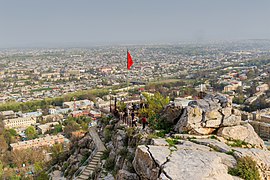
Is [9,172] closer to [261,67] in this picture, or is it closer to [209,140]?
[209,140]

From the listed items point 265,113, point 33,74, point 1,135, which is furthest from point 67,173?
point 33,74

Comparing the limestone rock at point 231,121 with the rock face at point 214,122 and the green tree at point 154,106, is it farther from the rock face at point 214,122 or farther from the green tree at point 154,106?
the green tree at point 154,106

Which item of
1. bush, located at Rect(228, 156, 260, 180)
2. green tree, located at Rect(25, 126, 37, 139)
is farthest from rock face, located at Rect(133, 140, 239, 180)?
green tree, located at Rect(25, 126, 37, 139)

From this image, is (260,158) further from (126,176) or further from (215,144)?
(126,176)

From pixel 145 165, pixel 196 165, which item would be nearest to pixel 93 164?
pixel 145 165

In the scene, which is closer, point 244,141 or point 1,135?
point 244,141

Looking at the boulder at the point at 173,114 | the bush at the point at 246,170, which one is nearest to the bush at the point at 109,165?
the boulder at the point at 173,114

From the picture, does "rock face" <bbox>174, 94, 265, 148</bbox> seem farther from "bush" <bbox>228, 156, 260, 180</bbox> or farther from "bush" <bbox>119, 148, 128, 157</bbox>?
"bush" <bbox>228, 156, 260, 180</bbox>

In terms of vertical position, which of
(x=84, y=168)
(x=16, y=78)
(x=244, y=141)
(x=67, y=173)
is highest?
(x=244, y=141)
